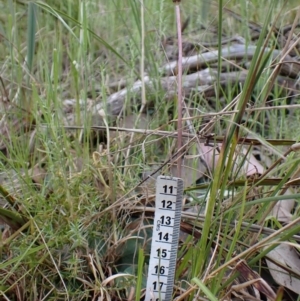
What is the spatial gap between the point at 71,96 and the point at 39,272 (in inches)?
31.5

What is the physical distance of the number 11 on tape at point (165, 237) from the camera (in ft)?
3.08

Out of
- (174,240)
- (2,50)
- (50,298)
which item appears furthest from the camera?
(2,50)

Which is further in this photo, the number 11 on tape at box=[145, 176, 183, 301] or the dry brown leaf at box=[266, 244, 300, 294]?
the dry brown leaf at box=[266, 244, 300, 294]

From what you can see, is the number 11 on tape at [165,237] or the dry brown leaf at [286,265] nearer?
the number 11 on tape at [165,237]

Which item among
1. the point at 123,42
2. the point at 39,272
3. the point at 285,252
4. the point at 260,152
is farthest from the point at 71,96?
the point at 285,252

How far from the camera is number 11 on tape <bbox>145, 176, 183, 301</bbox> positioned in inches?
37.0

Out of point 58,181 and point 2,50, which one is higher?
point 2,50

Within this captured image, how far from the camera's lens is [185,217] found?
3.51 feet

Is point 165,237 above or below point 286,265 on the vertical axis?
above

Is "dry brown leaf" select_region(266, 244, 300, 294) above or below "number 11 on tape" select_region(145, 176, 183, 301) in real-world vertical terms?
below

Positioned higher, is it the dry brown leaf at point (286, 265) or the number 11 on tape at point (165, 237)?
the number 11 on tape at point (165, 237)

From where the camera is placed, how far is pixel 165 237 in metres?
0.95

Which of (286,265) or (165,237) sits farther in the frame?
(286,265)

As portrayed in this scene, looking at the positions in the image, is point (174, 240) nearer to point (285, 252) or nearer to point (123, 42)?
point (285, 252)
